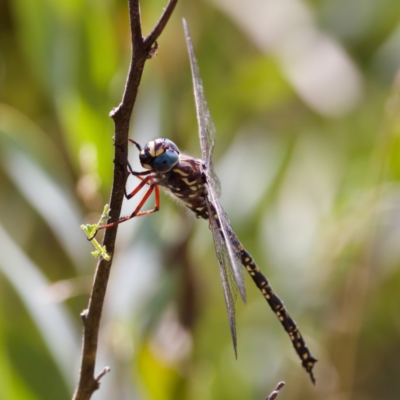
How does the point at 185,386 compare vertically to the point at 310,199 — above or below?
below

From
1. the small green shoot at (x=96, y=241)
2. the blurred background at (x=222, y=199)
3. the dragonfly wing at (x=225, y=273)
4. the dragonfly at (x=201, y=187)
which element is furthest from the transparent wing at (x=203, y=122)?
the small green shoot at (x=96, y=241)

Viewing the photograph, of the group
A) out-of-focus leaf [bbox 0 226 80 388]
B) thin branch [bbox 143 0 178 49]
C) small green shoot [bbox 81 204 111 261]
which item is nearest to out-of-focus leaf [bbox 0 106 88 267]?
out-of-focus leaf [bbox 0 226 80 388]

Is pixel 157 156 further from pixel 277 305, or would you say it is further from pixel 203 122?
pixel 277 305

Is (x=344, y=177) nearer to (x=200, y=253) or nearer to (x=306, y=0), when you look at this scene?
(x=200, y=253)

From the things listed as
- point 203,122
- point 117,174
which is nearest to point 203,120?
point 203,122

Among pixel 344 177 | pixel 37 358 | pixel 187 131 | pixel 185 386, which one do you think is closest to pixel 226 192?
pixel 187 131

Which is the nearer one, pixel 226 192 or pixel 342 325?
pixel 342 325
